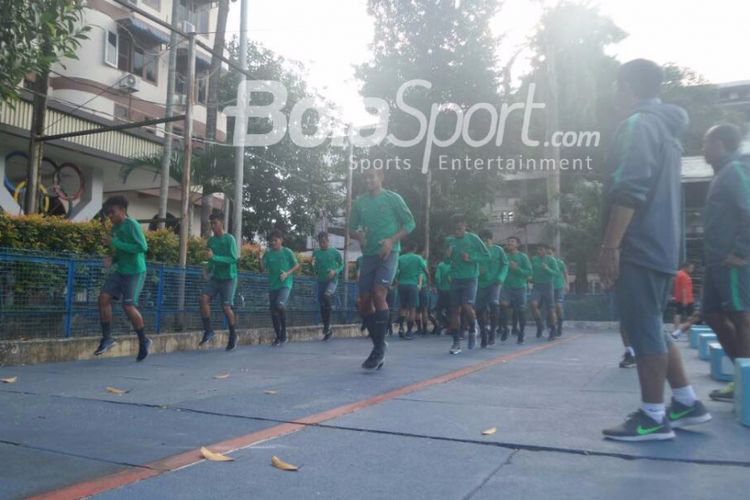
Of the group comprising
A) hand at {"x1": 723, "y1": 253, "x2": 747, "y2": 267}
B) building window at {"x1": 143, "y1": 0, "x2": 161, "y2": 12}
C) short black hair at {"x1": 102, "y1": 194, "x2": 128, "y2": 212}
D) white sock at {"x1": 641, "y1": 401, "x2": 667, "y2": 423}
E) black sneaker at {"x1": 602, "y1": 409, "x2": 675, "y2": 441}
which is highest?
building window at {"x1": 143, "y1": 0, "x2": 161, "y2": 12}

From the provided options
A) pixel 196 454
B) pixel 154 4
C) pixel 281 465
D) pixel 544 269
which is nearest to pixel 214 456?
pixel 196 454

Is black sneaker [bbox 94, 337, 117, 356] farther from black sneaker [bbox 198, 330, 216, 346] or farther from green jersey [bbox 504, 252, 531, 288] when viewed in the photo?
green jersey [bbox 504, 252, 531, 288]

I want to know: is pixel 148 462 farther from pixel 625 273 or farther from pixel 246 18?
pixel 246 18

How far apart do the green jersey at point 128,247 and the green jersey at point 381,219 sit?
7.74 feet

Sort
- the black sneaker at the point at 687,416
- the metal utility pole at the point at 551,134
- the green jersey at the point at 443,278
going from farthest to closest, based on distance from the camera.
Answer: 1. the metal utility pole at the point at 551,134
2. the green jersey at the point at 443,278
3. the black sneaker at the point at 687,416

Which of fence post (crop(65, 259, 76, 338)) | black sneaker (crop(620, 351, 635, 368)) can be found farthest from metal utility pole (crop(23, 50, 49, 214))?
black sneaker (crop(620, 351, 635, 368))

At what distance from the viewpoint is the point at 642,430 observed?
3.79m

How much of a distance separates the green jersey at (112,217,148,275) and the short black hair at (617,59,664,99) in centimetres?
549

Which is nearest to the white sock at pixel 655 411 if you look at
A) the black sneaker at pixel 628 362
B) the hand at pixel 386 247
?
the hand at pixel 386 247

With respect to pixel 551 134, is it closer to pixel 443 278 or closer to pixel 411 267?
pixel 443 278

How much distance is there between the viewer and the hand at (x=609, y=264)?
12.8 ft

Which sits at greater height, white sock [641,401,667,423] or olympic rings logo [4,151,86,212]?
olympic rings logo [4,151,86,212]

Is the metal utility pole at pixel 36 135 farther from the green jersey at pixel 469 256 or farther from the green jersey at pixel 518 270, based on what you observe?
the green jersey at pixel 469 256

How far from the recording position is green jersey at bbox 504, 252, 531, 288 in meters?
12.9
